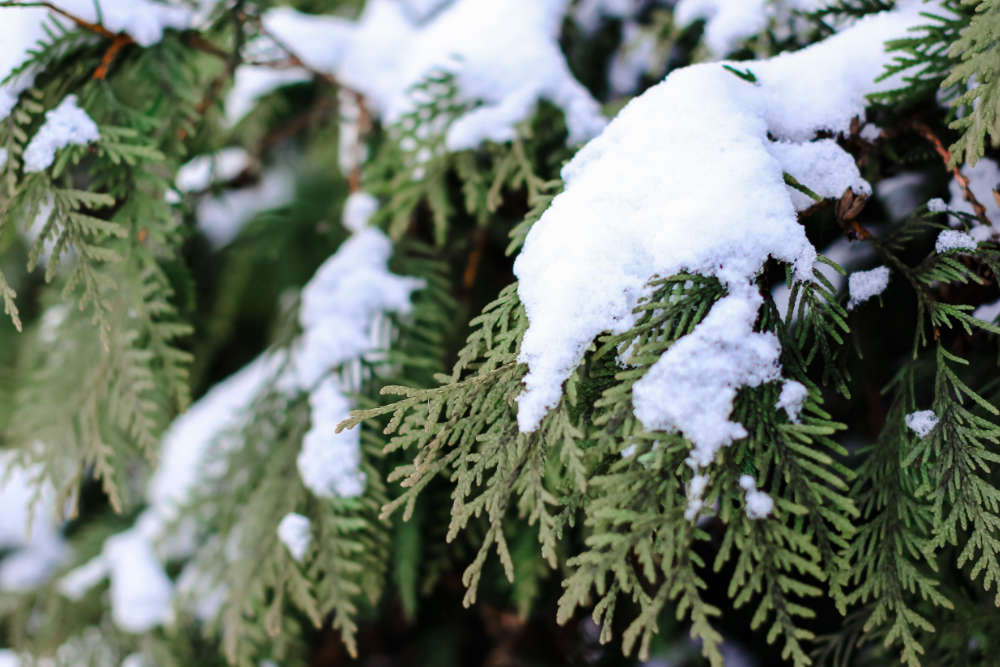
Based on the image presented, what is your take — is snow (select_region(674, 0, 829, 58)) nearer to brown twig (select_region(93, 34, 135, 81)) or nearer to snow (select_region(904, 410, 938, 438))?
snow (select_region(904, 410, 938, 438))

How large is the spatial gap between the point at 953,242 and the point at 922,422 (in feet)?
0.83

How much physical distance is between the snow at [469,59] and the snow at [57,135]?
53 centimetres

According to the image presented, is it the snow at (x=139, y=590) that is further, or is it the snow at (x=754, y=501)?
the snow at (x=139, y=590)

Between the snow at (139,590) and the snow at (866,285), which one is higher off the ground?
the snow at (866,285)

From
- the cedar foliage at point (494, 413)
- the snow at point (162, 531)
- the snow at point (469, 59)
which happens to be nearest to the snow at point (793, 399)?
the cedar foliage at point (494, 413)

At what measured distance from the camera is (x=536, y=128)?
1.18 m

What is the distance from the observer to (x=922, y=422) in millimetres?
854

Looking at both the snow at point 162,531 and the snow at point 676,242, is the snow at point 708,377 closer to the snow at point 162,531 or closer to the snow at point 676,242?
the snow at point 676,242

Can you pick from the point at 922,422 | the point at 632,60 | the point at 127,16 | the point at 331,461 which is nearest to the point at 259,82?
the point at 127,16

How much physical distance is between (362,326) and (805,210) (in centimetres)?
80

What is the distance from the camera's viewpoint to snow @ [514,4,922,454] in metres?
0.71

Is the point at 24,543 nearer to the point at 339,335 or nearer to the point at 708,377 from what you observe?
the point at 339,335

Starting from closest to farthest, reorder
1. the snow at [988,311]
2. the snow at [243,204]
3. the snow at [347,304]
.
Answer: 1. the snow at [988,311]
2. the snow at [347,304]
3. the snow at [243,204]

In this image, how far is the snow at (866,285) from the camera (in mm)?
912
